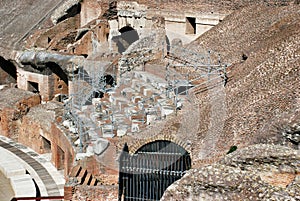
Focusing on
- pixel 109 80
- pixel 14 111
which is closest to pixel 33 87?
pixel 14 111

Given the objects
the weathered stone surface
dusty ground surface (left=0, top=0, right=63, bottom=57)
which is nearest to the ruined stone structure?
the weathered stone surface

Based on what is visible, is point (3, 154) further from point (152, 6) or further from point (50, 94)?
point (152, 6)

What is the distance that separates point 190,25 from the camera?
23500mm

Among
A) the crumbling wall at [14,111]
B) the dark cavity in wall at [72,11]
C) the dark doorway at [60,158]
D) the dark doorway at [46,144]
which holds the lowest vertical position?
the dark doorway at [60,158]

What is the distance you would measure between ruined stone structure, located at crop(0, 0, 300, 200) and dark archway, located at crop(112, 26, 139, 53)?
6 centimetres

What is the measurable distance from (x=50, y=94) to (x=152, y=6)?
706 cm

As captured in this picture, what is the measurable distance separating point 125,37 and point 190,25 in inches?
143

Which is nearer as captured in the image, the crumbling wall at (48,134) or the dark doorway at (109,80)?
the crumbling wall at (48,134)

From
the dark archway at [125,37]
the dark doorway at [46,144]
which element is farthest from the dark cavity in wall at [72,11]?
the dark doorway at [46,144]

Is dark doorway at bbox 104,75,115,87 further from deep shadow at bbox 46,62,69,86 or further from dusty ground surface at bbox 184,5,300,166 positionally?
dusty ground surface at bbox 184,5,300,166

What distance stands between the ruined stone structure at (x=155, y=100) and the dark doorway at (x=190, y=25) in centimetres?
5

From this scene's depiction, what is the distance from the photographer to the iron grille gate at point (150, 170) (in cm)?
1051

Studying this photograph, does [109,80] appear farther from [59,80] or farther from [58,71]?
[59,80]

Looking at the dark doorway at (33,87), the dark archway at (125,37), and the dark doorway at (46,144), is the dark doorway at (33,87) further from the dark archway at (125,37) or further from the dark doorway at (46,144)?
the dark archway at (125,37)
